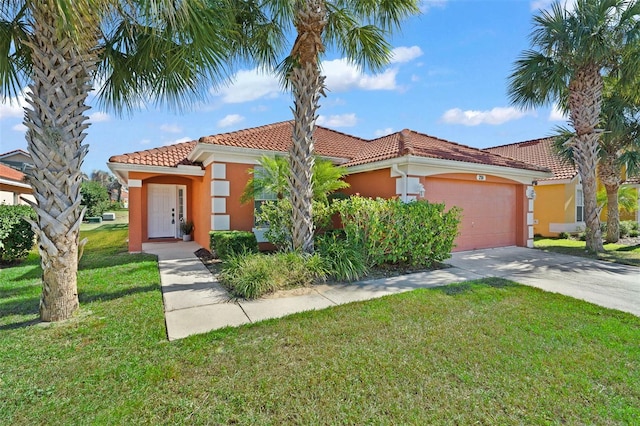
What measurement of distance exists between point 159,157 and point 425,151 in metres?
10.5

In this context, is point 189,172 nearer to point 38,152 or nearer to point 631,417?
point 38,152

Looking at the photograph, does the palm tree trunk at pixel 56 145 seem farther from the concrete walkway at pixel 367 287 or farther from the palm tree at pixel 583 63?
the palm tree at pixel 583 63

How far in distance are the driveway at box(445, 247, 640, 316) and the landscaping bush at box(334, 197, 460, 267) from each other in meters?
1.37

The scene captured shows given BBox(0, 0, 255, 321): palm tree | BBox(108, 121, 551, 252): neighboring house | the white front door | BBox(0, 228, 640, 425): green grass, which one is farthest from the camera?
the white front door

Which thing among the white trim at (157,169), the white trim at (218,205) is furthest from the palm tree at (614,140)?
the white trim at (157,169)

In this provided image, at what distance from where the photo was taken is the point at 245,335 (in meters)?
4.39

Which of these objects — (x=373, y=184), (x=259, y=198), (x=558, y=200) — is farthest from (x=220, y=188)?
(x=558, y=200)

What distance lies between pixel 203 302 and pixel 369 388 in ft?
12.6

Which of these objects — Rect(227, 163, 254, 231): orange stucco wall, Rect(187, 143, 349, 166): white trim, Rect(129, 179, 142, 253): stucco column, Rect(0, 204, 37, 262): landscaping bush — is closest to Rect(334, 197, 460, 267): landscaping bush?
Rect(187, 143, 349, 166): white trim

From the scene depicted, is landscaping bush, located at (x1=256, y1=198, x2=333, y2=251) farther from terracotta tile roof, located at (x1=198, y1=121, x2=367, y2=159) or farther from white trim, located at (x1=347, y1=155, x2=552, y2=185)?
Answer: terracotta tile roof, located at (x1=198, y1=121, x2=367, y2=159)

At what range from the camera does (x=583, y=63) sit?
440 inches

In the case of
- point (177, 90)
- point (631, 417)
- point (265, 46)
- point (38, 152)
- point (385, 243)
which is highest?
point (265, 46)

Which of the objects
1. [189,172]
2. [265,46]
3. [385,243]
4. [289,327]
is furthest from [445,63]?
[289,327]

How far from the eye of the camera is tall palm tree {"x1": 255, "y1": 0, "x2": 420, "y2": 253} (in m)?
7.59
